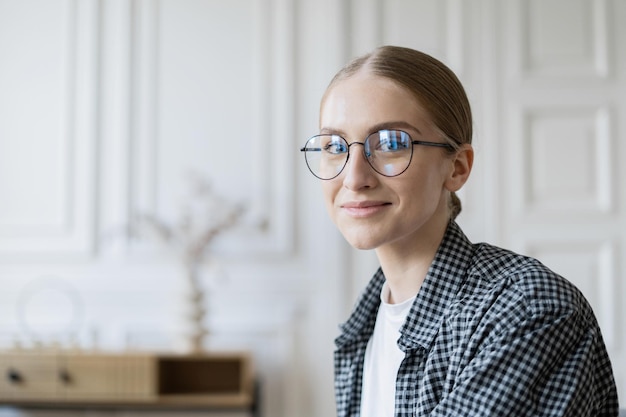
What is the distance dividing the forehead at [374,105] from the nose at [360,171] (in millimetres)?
41

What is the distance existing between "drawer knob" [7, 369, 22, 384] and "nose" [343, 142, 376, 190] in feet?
6.62

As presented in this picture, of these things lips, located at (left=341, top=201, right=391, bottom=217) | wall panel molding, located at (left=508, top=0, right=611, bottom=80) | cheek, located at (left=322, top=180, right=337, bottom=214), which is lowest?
lips, located at (left=341, top=201, right=391, bottom=217)

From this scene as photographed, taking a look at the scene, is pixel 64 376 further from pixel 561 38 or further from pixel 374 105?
pixel 561 38

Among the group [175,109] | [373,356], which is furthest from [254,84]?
[373,356]

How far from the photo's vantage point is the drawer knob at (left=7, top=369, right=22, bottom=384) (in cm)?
259

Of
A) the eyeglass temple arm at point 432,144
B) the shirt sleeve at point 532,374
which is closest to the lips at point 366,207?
the eyeglass temple arm at point 432,144

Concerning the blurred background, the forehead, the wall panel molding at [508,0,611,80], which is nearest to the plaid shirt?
the forehead

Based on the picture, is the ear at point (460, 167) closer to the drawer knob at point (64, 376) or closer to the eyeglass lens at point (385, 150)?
the eyeglass lens at point (385, 150)

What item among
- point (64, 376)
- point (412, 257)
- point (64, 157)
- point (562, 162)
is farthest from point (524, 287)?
point (64, 157)

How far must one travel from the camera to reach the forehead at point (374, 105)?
3.51 ft

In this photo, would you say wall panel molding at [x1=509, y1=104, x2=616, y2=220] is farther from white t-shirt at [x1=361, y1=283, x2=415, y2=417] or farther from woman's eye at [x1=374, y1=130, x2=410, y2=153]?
woman's eye at [x1=374, y1=130, x2=410, y2=153]

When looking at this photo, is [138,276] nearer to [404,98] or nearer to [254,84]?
[254,84]

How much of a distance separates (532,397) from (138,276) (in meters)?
2.31

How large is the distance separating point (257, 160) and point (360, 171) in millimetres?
1954
